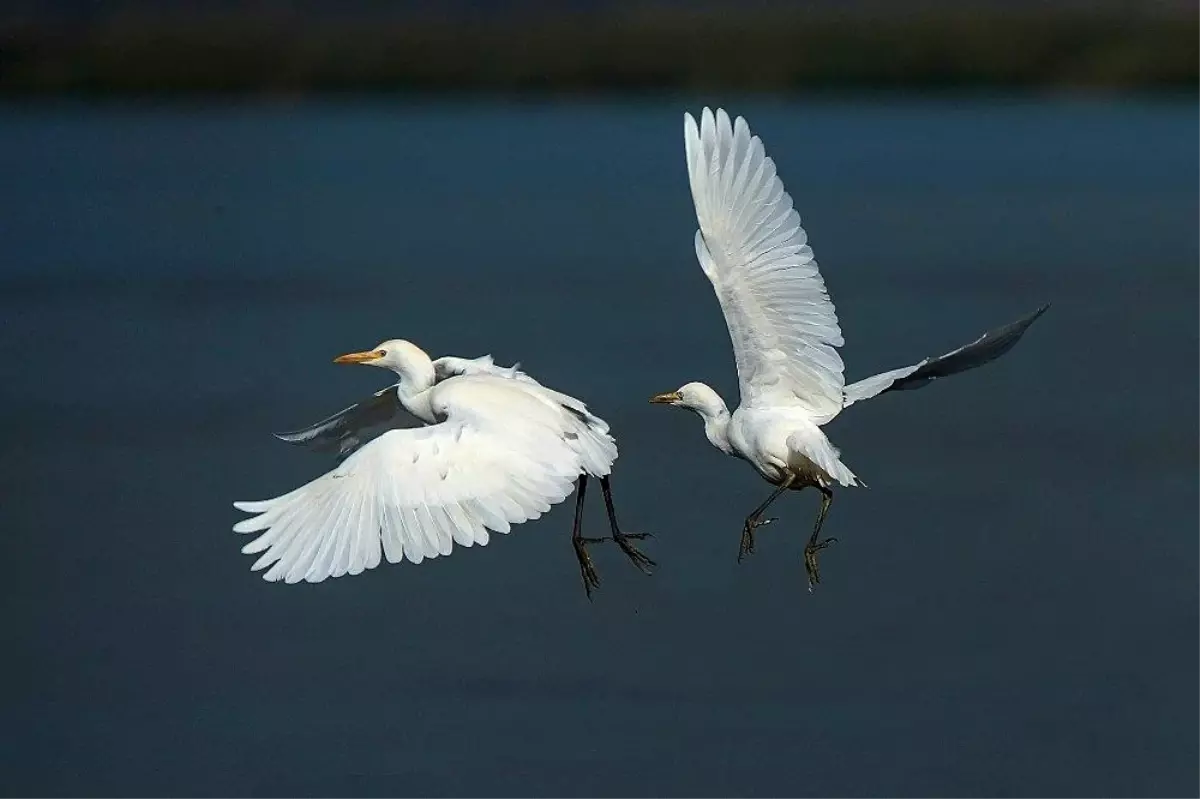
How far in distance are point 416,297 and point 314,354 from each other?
1778 mm

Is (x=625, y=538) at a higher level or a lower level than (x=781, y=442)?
lower

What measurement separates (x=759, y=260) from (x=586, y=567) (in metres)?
1.26

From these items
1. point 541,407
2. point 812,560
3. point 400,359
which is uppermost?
point 400,359

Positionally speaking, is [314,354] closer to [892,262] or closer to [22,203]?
[892,262]

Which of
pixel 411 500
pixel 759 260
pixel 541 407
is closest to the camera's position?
pixel 411 500

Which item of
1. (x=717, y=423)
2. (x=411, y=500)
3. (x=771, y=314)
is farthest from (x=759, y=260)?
(x=411, y=500)

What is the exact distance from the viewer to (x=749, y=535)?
7871 millimetres

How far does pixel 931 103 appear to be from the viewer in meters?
24.8

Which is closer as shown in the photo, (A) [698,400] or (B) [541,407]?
(B) [541,407]

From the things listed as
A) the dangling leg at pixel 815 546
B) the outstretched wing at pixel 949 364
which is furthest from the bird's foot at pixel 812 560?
the outstretched wing at pixel 949 364

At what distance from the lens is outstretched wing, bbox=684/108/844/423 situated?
7.39m

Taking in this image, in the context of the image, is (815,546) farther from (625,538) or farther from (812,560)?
(625,538)

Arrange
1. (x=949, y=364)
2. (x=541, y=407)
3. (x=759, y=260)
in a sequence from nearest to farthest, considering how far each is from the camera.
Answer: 1. (x=541, y=407)
2. (x=759, y=260)
3. (x=949, y=364)

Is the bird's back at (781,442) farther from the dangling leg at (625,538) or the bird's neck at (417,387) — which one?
the bird's neck at (417,387)
